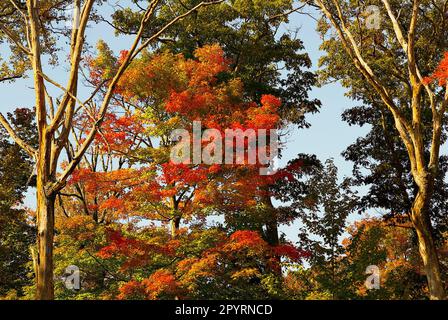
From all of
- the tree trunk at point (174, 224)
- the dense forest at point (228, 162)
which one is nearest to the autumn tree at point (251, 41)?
the dense forest at point (228, 162)

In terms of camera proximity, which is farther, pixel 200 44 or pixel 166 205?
pixel 200 44

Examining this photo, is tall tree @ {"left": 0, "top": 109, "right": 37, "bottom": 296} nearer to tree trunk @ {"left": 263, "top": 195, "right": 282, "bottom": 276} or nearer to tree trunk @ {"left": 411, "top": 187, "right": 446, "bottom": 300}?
tree trunk @ {"left": 263, "top": 195, "right": 282, "bottom": 276}

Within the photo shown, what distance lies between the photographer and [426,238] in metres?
12.3

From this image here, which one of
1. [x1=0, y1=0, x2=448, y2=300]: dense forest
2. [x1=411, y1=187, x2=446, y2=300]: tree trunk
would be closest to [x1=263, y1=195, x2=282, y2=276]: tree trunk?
[x1=0, y1=0, x2=448, y2=300]: dense forest

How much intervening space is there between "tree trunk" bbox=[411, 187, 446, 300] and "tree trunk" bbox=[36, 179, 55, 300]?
750 centimetres

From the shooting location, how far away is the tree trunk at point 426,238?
12127mm

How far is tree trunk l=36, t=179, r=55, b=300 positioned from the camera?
29.9 feet

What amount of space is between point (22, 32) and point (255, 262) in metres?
8.82

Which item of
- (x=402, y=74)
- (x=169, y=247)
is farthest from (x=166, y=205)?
(x=402, y=74)

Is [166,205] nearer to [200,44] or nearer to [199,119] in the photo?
[199,119]
